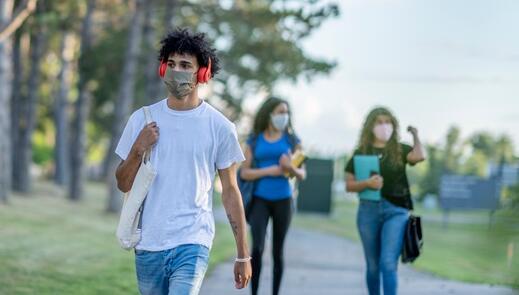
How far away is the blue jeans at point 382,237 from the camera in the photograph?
26.7 feet

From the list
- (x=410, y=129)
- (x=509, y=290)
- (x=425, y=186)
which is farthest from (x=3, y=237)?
(x=425, y=186)

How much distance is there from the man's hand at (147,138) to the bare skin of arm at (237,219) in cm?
40

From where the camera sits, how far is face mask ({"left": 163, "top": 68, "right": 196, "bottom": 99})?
Result: 4973mm

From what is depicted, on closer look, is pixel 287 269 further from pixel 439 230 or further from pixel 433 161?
pixel 433 161

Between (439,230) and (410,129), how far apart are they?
2356 cm

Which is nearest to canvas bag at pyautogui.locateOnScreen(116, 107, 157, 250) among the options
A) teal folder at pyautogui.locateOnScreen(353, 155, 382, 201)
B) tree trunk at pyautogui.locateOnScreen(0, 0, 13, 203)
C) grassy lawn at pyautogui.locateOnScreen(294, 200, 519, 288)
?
grassy lawn at pyautogui.locateOnScreen(294, 200, 519, 288)

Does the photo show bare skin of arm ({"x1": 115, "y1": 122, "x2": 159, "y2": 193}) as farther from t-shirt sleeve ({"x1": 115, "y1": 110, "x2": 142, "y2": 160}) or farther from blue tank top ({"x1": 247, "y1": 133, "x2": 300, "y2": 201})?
blue tank top ({"x1": 247, "y1": 133, "x2": 300, "y2": 201})

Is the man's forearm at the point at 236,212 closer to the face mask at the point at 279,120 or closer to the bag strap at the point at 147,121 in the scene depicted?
the bag strap at the point at 147,121

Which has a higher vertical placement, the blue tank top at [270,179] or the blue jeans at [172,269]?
the blue tank top at [270,179]

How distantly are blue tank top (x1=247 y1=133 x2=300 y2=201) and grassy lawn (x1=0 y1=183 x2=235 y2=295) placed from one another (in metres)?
2.26

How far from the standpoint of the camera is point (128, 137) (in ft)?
16.6

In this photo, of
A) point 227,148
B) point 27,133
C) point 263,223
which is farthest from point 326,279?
point 27,133

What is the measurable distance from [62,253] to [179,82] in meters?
9.75

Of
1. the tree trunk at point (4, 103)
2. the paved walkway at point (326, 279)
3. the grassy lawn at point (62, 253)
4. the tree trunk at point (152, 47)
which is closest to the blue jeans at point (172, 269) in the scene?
the paved walkway at point (326, 279)
